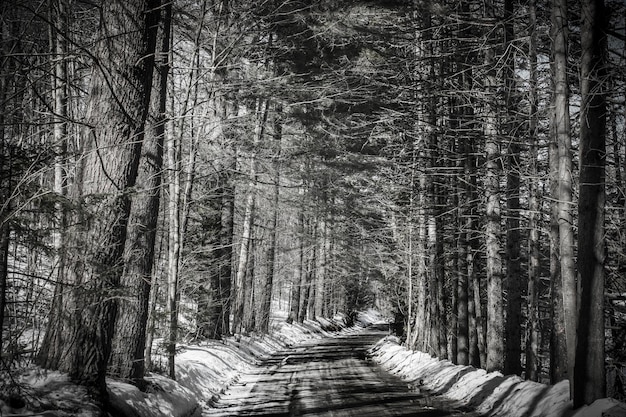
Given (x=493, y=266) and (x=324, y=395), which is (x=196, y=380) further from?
(x=493, y=266)

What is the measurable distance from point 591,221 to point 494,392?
4.79 meters

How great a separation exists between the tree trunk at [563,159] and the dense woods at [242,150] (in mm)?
36

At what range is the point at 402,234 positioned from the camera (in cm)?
2169

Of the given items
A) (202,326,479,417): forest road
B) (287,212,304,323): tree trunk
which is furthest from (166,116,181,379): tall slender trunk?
(287,212,304,323): tree trunk

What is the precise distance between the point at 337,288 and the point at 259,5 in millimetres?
45834

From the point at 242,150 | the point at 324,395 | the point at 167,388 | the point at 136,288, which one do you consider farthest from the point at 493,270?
the point at 136,288

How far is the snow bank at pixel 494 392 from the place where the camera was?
24.9 ft

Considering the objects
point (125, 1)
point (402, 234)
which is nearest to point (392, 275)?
point (402, 234)

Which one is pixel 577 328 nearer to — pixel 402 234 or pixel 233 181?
pixel 233 181

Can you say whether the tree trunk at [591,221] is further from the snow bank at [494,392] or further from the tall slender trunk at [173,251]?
the tall slender trunk at [173,251]

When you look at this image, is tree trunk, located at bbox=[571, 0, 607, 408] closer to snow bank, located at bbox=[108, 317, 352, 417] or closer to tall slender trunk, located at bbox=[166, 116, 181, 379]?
snow bank, located at bbox=[108, 317, 352, 417]

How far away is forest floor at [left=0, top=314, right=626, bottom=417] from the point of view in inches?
223

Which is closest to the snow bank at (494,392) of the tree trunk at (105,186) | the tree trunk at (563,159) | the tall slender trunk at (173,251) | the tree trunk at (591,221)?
the tree trunk at (591,221)

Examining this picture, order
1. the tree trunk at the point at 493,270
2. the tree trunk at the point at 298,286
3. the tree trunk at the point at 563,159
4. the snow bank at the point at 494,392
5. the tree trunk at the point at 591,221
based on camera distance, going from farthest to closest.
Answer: the tree trunk at the point at 298,286, the tree trunk at the point at 493,270, the tree trunk at the point at 563,159, the snow bank at the point at 494,392, the tree trunk at the point at 591,221
